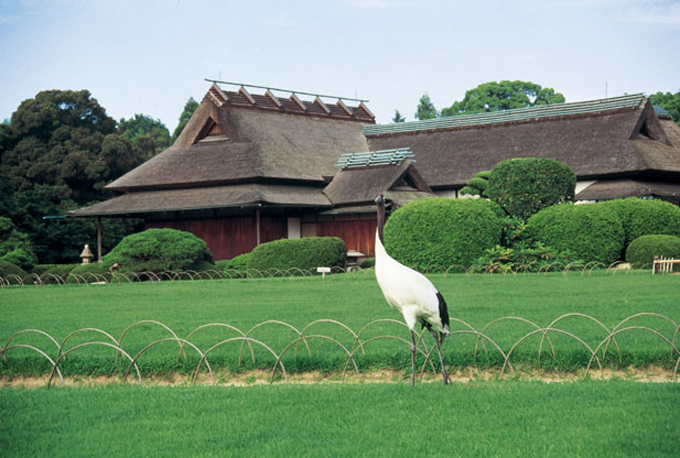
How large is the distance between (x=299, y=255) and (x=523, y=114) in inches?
679

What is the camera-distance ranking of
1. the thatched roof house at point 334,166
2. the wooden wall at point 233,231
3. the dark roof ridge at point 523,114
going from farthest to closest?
the dark roof ridge at point 523,114
the wooden wall at point 233,231
the thatched roof house at point 334,166

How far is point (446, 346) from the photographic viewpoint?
1003 centimetres

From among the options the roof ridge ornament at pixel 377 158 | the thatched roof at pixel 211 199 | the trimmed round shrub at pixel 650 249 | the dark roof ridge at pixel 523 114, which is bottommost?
the trimmed round shrub at pixel 650 249

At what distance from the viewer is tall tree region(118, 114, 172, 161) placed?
47544 millimetres

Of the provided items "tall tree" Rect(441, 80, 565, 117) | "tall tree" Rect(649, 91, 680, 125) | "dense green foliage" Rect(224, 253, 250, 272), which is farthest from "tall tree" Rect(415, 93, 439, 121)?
"dense green foliage" Rect(224, 253, 250, 272)

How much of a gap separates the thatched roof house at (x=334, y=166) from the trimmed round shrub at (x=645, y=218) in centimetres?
682

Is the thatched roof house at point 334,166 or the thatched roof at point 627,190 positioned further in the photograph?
the thatched roof house at point 334,166

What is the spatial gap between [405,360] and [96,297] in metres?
12.0

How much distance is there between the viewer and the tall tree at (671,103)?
163 feet

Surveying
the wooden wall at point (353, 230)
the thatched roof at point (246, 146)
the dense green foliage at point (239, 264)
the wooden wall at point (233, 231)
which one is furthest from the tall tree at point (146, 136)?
the dense green foliage at point (239, 264)

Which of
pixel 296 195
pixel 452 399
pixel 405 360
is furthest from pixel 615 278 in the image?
pixel 296 195

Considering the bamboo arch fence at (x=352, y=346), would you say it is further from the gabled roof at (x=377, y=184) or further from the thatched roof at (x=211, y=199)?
the gabled roof at (x=377, y=184)

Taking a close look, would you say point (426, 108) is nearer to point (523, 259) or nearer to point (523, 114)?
point (523, 114)

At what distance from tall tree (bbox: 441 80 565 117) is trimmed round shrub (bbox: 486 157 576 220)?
37.5 metres
